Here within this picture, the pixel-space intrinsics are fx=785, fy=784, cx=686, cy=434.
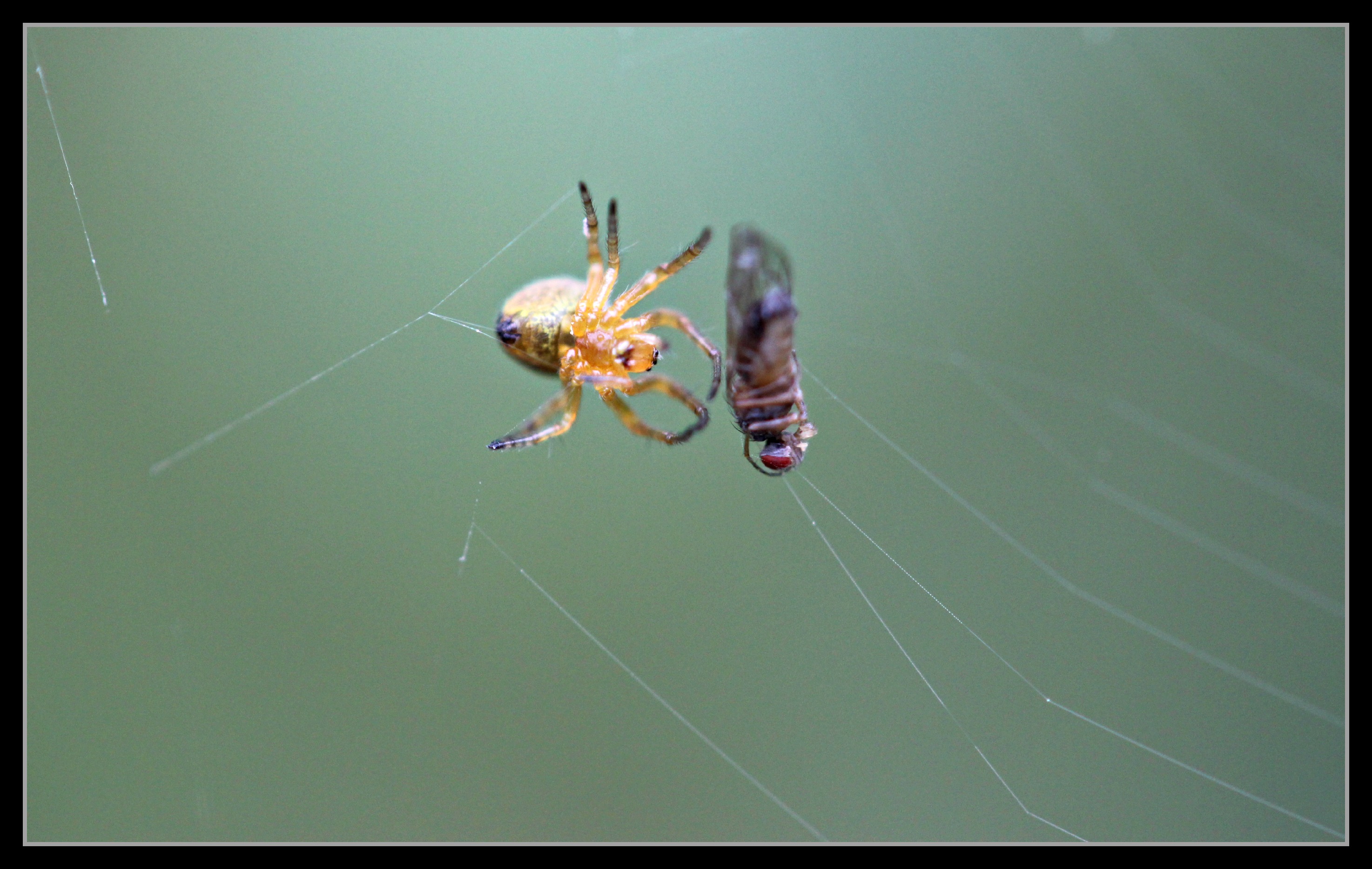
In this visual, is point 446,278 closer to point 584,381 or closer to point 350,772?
point 584,381

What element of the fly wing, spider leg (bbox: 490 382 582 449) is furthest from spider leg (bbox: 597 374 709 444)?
the fly wing

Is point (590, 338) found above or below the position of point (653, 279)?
below

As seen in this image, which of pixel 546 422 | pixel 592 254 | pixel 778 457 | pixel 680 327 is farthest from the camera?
pixel 546 422

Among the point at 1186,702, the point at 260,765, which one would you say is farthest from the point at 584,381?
the point at 1186,702

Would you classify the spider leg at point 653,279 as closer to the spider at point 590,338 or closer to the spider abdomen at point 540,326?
the spider at point 590,338

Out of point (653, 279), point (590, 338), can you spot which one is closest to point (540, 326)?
point (590, 338)

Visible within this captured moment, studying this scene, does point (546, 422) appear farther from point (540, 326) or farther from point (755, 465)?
point (755, 465)

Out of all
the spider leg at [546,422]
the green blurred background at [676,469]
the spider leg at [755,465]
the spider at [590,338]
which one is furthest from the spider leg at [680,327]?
the green blurred background at [676,469]
